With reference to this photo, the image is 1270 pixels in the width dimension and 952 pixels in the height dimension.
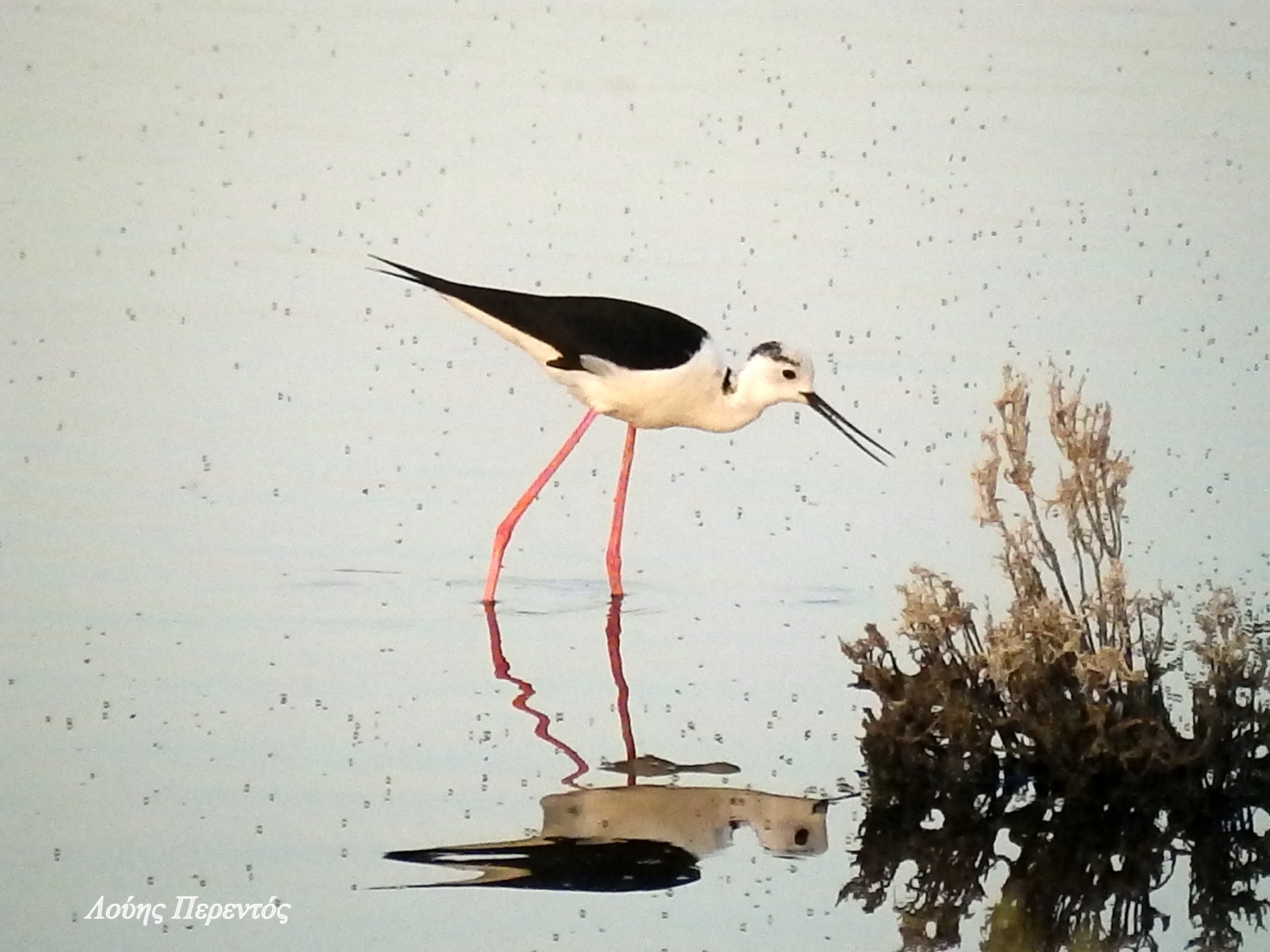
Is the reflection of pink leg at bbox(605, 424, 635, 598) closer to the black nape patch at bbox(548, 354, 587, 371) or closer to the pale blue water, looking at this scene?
the pale blue water

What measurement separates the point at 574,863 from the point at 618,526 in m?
0.74

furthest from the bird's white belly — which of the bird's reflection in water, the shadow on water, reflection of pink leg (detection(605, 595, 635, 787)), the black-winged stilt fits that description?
the bird's reflection in water

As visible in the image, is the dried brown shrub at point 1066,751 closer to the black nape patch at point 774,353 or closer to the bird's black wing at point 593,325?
the black nape patch at point 774,353

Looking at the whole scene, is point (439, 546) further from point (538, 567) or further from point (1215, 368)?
point (1215, 368)

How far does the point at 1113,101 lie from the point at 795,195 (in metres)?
0.57

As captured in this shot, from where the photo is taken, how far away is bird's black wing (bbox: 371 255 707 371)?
2.90 meters

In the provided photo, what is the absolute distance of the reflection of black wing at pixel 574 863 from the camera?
2404 mm

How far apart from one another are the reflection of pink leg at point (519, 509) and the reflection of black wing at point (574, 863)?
591 millimetres

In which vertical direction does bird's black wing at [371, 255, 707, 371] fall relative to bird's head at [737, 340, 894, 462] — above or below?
above

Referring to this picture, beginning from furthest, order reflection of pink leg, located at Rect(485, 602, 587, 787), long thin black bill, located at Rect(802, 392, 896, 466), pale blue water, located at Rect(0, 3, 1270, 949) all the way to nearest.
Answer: long thin black bill, located at Rect(802, 392, 896, 466) < pale blue water, located at Rect(0, 3, 1270, 949) < reflection of pink leg, located at Rect(485, 602, 587, 787)

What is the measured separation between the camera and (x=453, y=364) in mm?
3102

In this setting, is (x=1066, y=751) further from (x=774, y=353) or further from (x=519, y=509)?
(x=519, y=509)

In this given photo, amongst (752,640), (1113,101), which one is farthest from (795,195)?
(752,640)

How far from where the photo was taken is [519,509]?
9.91 ft
